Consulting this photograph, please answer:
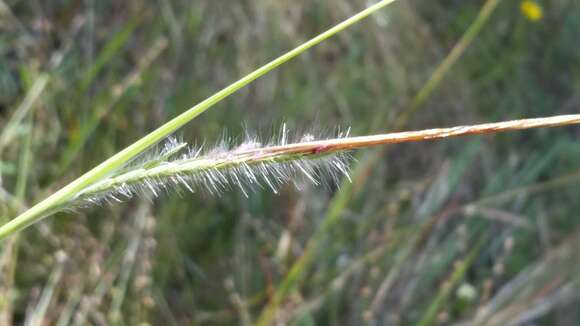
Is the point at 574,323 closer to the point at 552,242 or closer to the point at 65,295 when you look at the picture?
the point at 552,242

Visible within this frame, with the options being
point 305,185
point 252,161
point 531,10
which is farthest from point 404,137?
point 531,10

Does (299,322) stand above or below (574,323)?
above

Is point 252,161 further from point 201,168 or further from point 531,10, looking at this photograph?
point 531,10

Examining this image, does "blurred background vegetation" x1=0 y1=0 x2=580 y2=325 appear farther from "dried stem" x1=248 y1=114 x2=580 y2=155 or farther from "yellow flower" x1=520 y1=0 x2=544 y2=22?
"dried stem" x1=248 y1=114 x2=580 y2=155

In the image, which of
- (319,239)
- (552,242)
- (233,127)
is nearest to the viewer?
(319,239)

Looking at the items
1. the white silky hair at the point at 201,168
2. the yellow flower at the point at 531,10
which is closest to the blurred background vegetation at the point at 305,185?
the yellow flower at the point at 531,10

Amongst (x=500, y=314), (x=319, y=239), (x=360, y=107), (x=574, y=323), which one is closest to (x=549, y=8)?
(x=360, y=107)
